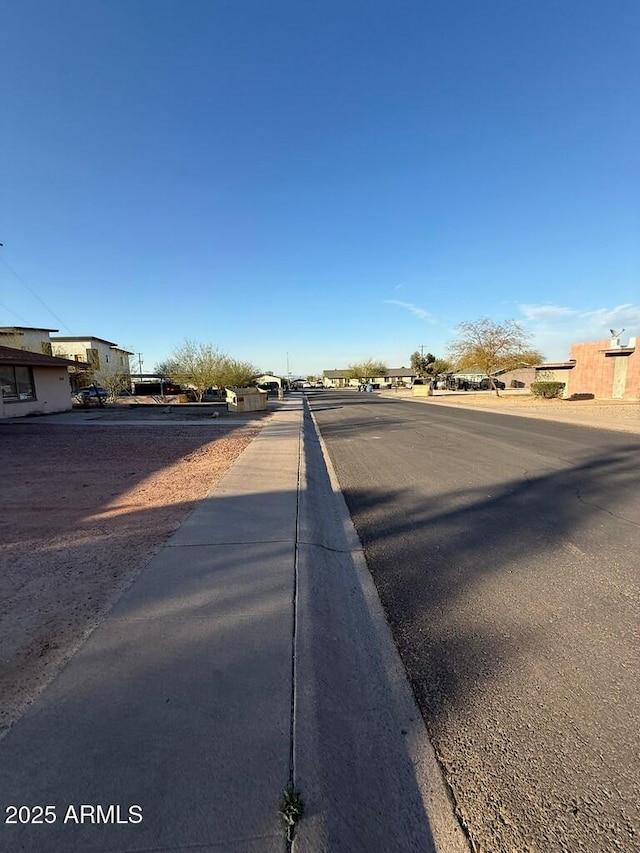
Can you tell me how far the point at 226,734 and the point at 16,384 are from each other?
23237 millimetres

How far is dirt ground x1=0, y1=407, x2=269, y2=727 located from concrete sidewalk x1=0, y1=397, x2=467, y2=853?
0.26 metres

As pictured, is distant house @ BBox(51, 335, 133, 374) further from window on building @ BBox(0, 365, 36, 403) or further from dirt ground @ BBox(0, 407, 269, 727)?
dirt ground @ BBox(0, 407, 269, 727)

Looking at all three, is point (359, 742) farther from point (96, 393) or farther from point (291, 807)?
point (96, 393)

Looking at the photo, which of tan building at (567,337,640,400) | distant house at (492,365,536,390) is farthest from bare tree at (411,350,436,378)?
tan building at (567,337,640,400)

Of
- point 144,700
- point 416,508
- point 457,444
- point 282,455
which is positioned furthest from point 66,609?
point 457,444

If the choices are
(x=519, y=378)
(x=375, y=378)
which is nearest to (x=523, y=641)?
(x=519, y=378)

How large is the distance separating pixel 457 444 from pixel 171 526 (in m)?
9.20

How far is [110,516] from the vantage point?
5.49 metres

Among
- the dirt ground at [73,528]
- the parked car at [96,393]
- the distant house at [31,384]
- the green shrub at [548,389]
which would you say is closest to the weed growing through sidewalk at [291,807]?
the dirt ground at [73,528]

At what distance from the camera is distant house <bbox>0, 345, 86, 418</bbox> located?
19.1m

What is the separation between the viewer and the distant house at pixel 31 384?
19109 mm

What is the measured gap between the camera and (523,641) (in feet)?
9.33

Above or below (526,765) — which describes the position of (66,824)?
above

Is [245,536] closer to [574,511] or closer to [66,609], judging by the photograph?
[66,609]
